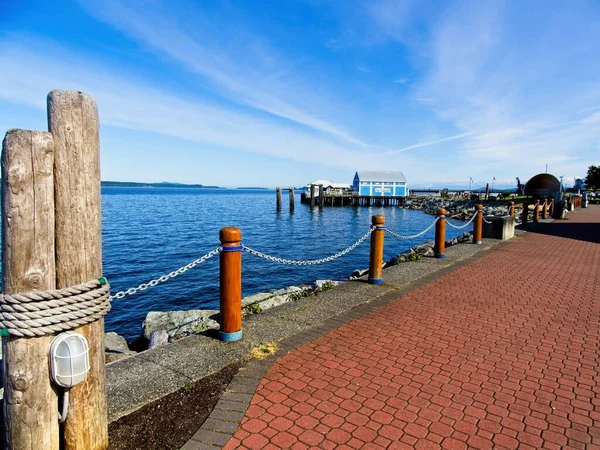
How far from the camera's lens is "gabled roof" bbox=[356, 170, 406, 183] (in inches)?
2648

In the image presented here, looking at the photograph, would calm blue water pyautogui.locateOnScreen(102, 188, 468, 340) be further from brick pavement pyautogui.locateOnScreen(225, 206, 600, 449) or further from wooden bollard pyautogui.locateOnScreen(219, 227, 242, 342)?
brick pavement pyautogui.locateOnScreen(225, 206, 600, 449)

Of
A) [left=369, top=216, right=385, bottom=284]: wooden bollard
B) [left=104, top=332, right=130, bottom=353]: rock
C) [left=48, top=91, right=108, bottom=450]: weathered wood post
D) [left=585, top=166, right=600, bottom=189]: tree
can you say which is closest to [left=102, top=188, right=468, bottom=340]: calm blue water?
[left=104, top=332, right=130, bottom=353]: rock

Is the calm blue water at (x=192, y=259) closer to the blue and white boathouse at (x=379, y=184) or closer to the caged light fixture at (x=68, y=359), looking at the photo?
the caged light fixture at (x=68, y=359)

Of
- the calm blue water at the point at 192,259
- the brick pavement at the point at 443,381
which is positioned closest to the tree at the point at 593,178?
the calm blue water at the point at 192,259

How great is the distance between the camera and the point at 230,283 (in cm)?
422

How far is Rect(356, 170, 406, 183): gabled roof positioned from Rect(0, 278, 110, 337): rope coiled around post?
6519 centimetres

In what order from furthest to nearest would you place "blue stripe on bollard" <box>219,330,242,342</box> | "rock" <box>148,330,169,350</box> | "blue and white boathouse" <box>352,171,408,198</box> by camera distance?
"blue and white boathouse" <box>352,171,408,198</box> → "rock" <box>148,330,169,350</box> → "blue stripe on bollard" <box>219,330,242,342</box>

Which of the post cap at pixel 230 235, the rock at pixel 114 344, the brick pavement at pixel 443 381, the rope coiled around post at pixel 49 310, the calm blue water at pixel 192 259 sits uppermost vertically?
the post cap at pixel 230 235

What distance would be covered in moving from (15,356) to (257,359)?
2.24 m

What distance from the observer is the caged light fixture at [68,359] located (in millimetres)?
2236

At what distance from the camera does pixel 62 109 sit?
226 cm

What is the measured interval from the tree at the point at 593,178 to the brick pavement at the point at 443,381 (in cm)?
7077

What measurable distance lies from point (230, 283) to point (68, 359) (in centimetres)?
206

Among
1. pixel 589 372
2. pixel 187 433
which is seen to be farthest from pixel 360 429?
pixel 589 372
